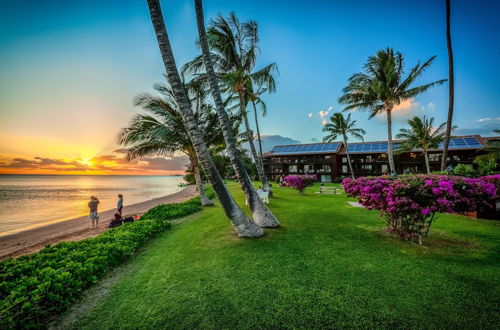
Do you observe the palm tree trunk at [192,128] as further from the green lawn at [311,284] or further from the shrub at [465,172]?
the shrub at [465,172]

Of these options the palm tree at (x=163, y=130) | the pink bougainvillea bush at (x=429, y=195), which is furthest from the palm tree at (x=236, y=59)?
the pink bougainvillea bush at (x=429, y=195)

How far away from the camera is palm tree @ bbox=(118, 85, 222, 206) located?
11609 mm

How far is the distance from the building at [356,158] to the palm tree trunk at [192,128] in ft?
111

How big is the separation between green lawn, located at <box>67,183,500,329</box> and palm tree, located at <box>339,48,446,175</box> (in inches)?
605

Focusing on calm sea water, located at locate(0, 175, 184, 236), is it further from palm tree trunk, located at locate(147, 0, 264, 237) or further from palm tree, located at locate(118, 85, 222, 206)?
palm tree trunk, located at locate(147, 0, 264, 237)

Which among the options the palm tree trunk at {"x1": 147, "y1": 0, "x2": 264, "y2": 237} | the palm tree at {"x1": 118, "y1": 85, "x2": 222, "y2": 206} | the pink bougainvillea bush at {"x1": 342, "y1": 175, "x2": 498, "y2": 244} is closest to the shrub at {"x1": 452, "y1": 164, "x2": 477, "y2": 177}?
the pink bougainvillea bush at {"x1": 342, "y1": 175, "x2": 498, "y2": 244}

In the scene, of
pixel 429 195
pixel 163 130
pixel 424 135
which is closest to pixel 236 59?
pixel 163 130

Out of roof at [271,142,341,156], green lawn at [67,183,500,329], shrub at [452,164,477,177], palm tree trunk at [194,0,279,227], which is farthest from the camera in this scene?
roof at [271,142,341,156]

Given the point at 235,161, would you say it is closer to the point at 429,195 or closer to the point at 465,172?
the point at 429,195

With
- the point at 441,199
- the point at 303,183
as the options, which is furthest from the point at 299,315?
the point at 303,183

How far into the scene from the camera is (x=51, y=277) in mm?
3717

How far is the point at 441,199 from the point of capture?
13.8 feet

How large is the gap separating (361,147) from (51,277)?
131 ft

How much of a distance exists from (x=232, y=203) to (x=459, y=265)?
4.99m
